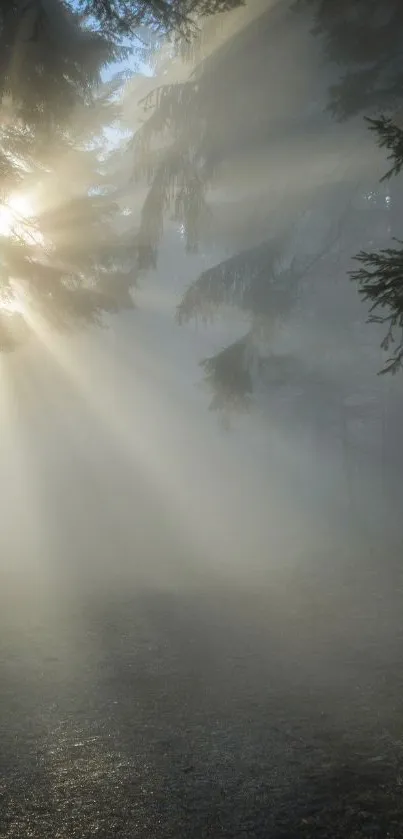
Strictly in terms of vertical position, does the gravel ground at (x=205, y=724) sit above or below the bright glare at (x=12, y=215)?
below

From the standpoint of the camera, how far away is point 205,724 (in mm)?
6219

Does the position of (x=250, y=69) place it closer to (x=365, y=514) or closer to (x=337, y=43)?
(x=337, y=43)

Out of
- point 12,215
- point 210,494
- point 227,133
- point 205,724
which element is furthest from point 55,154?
point 210,494

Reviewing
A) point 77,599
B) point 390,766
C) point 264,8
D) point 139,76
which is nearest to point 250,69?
point 264,8

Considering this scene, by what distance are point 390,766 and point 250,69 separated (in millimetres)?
12558

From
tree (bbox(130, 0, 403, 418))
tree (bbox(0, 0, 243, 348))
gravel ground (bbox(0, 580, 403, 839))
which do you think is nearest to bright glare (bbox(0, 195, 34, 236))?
tree (bbox(0, 0, 243, 348))

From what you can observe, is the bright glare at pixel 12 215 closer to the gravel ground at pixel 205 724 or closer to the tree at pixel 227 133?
the tree at pixel 227 133

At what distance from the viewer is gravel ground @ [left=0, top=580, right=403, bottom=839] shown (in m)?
4.48

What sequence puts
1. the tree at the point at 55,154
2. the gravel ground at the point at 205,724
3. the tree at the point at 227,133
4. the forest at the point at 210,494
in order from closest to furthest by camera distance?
1. the gravel ground at the point at 205,724
2. the forest at the point at 210,494
3. the tree at the point at 55,154
4. the tree at the point at 227,133

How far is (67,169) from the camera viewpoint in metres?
15.0

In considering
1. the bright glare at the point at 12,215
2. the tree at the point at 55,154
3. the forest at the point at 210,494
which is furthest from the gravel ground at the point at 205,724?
the bright glare at the point at 12,215

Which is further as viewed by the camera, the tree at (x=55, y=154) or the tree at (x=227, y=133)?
the tree at (x=227, y=133)

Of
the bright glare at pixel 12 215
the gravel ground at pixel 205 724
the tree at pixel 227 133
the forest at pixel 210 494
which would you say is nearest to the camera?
the gravel ground at pixel 205 724

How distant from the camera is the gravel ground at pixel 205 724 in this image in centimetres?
448
